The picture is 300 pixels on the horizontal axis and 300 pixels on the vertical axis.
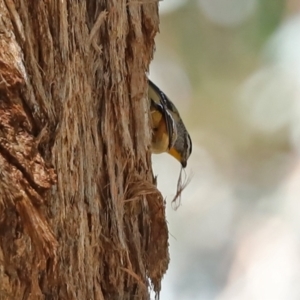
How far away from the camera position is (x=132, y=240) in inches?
28.2

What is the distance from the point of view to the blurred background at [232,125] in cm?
143

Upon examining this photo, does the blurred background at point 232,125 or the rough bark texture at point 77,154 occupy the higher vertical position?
the blurred background at point 232,125

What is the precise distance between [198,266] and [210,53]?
614 millimetres

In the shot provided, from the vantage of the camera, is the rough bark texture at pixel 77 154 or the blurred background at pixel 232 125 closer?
the rough bark texture at pixel 77 154

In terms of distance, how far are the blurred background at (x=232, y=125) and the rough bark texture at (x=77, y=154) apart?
66 cm

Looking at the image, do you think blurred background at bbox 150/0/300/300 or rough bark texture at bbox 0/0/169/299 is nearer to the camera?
rough bark texture at bbox 0/0/169/299

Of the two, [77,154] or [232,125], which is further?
[232,125]

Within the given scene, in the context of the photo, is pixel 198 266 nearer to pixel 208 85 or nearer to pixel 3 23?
pixel 208 85

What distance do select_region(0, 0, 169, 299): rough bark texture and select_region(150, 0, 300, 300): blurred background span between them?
2.16 ft

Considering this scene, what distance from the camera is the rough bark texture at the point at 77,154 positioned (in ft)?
1.63

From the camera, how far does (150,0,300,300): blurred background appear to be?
1.43 m

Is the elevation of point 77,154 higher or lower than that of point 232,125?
lower

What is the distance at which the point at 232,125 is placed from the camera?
148cm

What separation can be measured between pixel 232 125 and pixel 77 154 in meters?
0.94
